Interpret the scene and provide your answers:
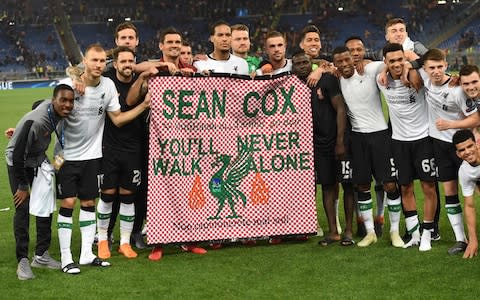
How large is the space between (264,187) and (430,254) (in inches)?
74.0

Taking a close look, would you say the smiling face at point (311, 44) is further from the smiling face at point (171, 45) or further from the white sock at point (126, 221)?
the white sock at point (126, 221)

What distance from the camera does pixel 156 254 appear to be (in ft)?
22.9

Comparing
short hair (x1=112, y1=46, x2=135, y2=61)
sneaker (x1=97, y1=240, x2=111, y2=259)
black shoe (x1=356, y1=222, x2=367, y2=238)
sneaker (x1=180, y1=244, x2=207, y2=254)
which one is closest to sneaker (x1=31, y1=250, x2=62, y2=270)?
sneaker (x1=97, y1=240, x2=111, y2=259)

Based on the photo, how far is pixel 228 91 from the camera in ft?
23.9

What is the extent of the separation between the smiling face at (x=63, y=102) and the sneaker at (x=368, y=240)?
3.35 meters

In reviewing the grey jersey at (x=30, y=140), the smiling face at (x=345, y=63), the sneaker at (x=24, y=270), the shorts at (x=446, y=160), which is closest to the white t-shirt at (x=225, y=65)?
the smiling face at (x=345, y=63)

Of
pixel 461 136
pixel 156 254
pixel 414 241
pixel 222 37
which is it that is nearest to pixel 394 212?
pixel 414 241

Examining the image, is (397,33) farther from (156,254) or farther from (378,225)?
(156,254)

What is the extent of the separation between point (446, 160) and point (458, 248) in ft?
2.96

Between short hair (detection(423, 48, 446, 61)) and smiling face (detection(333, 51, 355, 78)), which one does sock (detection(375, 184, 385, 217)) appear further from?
short hair (detection(423, 48, 446, 61))

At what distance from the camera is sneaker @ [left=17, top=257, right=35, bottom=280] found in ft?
20.4

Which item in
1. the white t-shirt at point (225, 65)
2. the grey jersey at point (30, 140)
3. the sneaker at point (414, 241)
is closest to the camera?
the grey jersey at point (30, 140)

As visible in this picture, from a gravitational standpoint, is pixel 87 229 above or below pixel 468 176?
below

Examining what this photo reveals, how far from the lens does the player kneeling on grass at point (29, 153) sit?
6.16 metres
